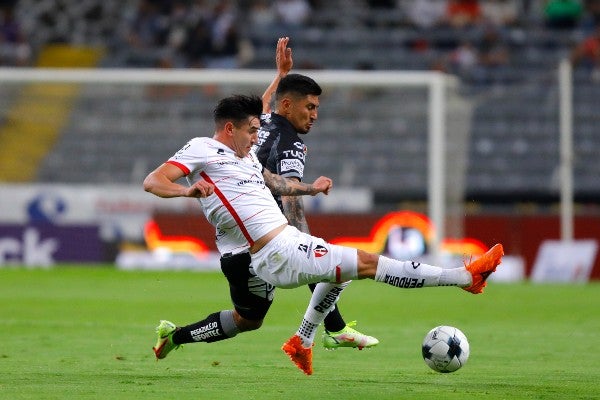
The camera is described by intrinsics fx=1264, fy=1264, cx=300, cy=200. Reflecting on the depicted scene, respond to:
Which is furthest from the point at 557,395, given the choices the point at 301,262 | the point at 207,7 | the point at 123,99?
the point at 207,7

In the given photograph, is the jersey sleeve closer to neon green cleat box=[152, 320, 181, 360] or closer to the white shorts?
the white shorts

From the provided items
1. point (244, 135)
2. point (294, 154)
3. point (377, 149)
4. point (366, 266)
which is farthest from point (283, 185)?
point (377, 149)

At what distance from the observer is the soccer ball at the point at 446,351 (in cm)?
856

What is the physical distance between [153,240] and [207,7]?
8339mm

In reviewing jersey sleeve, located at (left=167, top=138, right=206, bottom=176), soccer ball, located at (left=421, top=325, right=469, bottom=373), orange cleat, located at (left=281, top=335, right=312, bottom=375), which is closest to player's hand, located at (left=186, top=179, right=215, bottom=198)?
jersey sleeve, located at (left=167, top=138, right=206, bottom=176)

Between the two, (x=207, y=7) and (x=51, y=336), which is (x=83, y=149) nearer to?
(x=207, y=7)

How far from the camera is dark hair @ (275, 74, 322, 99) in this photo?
9477mm

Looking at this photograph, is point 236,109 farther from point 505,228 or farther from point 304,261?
point 505,228

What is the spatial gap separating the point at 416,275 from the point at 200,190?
1506mm

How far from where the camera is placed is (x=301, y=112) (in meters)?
9.45

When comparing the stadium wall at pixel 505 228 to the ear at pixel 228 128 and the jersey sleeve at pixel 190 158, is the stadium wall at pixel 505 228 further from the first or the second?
the jersey sleeve at pixel 190 158

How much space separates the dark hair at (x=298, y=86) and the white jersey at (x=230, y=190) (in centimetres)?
125

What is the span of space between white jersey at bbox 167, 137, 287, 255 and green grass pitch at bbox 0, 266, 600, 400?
3.38 ft

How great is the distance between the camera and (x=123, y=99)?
74.8 ft
